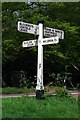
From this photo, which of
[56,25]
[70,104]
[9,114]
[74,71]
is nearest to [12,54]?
[56,25]

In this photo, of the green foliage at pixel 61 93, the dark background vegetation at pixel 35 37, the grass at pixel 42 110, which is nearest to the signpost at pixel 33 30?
the green foliage at pixel 61 93

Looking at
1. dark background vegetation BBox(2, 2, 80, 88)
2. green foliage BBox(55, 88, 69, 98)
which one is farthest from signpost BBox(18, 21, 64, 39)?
dark background vegetation BBox(2, 2, 80, 88)

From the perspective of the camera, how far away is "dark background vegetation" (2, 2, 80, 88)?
23891 mm

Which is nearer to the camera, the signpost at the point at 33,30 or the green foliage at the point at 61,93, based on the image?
the green foliage at the point at 61,93

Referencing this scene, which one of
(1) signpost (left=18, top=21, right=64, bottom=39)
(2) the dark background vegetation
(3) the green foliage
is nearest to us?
(3) the green foliage

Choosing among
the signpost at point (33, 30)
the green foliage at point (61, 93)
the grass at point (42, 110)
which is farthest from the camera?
the signpost at point (33, 30)

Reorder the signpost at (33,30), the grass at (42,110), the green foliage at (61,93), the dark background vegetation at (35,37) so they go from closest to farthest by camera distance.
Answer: the grass at (42,110) < the green foliage at (61,93) < the signpost at (33,30) < the dark background vegetation at (35,37)

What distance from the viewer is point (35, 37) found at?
78.3 ft

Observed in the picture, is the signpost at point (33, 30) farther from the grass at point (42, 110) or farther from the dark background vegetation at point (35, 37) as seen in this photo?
the dark background vegetation at point (35, 37)

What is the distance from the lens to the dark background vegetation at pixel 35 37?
2389 centimetres

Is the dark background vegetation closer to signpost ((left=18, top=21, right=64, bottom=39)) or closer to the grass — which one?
signpost ((left=18, top=21, right=64, bottom=39))

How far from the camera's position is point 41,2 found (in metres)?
26.7

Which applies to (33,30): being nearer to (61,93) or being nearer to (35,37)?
(61,93)

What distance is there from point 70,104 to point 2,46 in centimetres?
1421
